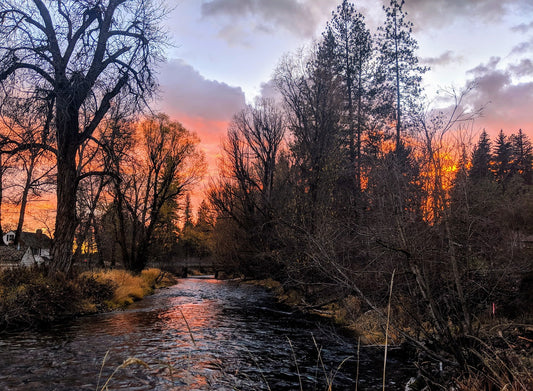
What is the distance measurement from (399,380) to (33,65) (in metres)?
14.6

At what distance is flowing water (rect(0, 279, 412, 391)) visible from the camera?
22.3 ft

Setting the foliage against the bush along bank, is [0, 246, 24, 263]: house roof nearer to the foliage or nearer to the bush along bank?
the bush along bank

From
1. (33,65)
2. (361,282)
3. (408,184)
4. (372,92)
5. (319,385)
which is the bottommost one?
(319,385)

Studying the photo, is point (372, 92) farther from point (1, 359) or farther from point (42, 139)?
point (1, 359)

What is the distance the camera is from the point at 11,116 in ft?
40.3

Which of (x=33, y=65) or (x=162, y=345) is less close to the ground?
(x=33, y=65)

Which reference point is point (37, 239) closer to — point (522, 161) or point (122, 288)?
point (122, 288)

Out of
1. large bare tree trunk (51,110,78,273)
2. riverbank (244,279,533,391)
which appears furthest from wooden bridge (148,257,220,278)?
riverbank (244,279,533,391)

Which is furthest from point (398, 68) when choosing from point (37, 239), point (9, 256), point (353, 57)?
point (37, 239)

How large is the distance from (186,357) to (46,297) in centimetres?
683

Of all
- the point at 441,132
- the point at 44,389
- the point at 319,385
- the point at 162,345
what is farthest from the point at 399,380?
the point at 44,389

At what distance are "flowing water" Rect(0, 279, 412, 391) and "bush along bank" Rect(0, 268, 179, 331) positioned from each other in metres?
0.76

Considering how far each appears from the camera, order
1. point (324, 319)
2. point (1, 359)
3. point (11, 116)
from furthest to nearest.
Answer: point (324, 319)
point (11, 116)
point (1, 359)

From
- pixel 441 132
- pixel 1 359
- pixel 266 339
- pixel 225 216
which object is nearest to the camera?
pixel 441 132
